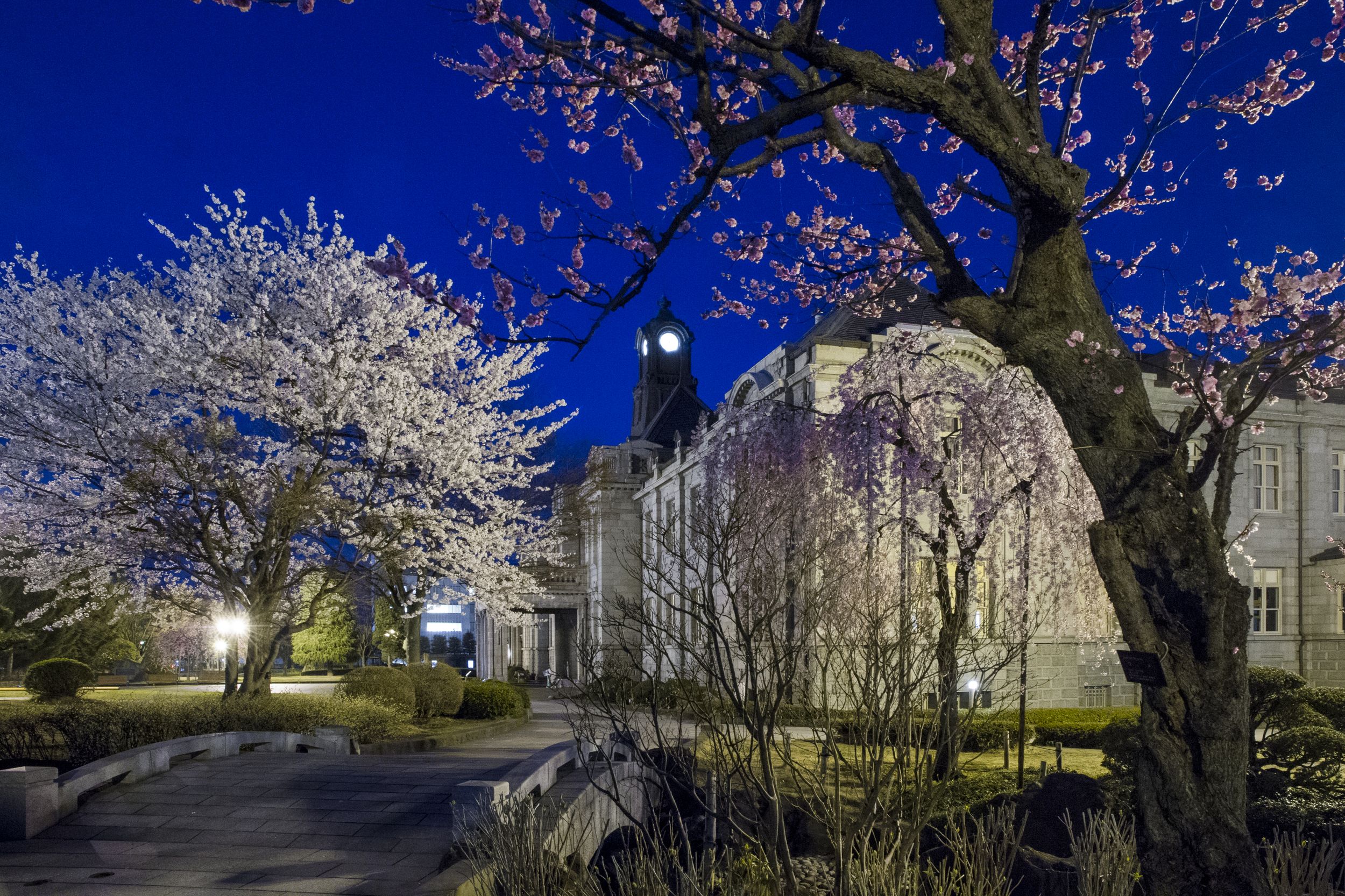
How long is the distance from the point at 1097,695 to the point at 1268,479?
9695mm

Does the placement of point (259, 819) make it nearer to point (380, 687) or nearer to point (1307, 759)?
point (380, 687)

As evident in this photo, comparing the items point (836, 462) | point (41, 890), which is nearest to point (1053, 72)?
point (836, 462)

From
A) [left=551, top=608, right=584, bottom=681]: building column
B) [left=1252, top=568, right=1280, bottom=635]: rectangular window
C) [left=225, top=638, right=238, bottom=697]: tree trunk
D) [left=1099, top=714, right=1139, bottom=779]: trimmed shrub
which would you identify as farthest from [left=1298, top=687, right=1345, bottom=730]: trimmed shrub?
[left=551, top=608, right=584, bottom=681]: building column

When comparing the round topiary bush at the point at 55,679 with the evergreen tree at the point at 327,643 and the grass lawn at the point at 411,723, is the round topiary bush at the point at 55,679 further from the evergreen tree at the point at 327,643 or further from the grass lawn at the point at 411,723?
the evergreen tree at the point at 327,643

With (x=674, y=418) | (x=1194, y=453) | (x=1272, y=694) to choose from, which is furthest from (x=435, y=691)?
(x=674, y=418)

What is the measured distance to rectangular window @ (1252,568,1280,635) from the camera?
97.3ft

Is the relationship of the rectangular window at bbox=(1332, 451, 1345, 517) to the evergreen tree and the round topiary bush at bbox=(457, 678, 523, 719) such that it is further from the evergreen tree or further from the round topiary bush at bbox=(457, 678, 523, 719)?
the evergreen tree

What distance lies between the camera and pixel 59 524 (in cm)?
1820

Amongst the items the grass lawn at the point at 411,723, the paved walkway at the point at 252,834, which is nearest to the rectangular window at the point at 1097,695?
the grass lawn at the point at 411,723

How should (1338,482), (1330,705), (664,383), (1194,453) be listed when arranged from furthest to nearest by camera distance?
(664,383) → (1338,482) → (1194,453) → (1330,705)

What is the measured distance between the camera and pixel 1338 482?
Answer: 30.7 meters

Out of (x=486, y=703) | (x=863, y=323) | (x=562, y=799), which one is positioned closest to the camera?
(x=562, y=799)

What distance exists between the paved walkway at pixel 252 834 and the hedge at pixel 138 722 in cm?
115

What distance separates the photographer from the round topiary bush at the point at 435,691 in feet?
72.5
